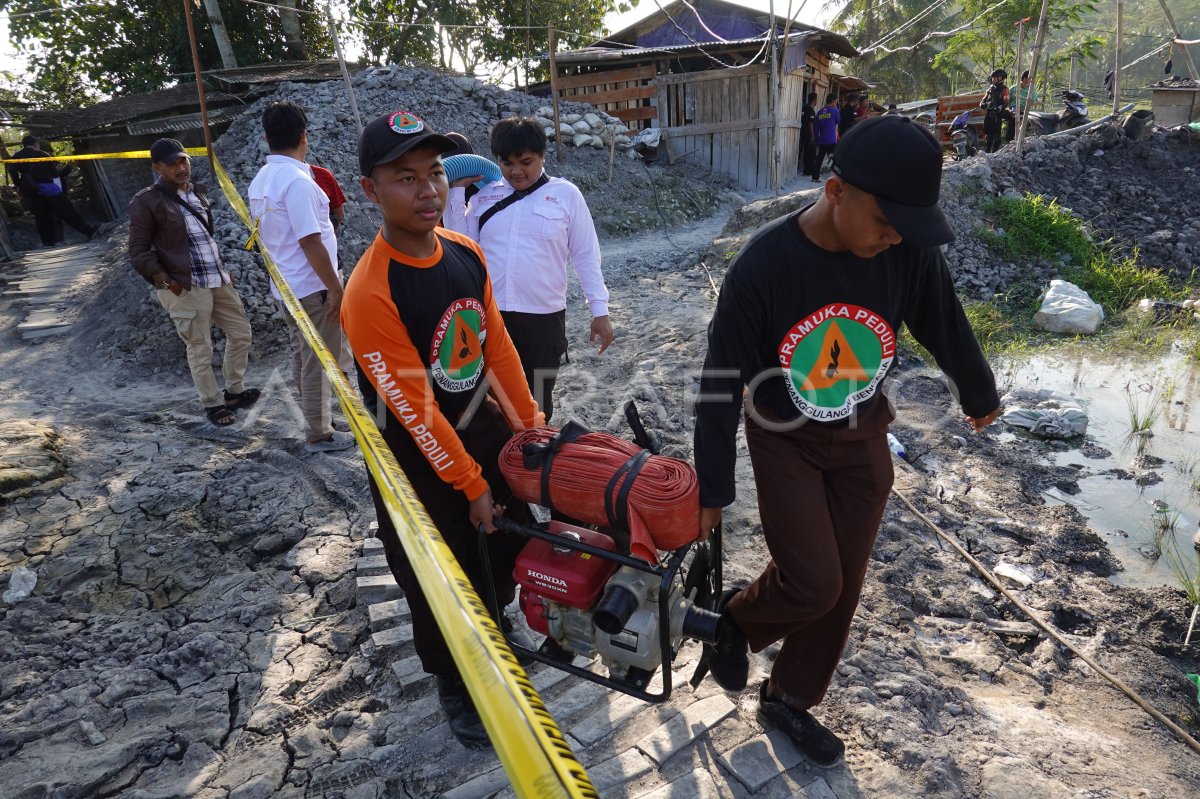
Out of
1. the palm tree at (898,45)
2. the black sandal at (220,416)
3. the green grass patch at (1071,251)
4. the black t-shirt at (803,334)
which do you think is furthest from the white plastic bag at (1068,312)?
the palm tree at (898,45)

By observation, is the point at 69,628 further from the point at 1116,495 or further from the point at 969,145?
the point at 969,145

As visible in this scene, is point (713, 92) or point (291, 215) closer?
point (291, 215)

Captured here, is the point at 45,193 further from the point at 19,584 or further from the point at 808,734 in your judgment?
the point at 808,734

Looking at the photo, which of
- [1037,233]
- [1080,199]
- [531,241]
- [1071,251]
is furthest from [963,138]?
[531,241]

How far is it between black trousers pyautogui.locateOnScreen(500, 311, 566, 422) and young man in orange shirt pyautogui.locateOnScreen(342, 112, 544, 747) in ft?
3.07

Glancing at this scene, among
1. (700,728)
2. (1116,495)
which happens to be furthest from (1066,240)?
(700,728)

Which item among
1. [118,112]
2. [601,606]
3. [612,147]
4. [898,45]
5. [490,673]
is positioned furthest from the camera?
[898,45]

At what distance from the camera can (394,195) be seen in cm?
200

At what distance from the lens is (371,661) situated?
2.81 metres

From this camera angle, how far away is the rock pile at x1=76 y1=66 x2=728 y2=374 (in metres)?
7.87

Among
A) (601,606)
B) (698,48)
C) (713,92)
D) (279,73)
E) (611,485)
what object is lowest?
(601,606)

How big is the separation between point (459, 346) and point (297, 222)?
233 centimetres

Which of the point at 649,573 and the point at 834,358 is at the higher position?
the point at 834,358

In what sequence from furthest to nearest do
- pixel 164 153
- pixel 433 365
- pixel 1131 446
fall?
1. pixel 1131 446
2. pixel 164 153
3. pixel 433 365
